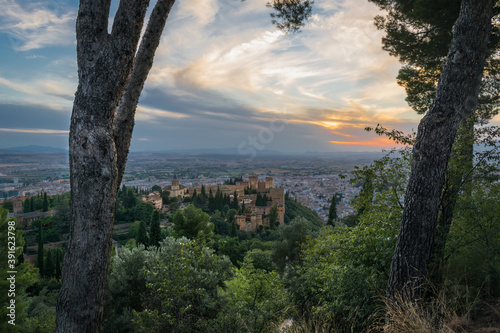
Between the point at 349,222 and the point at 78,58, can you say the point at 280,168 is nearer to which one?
the point at 349,222

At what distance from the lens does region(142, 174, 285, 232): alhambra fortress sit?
113ft

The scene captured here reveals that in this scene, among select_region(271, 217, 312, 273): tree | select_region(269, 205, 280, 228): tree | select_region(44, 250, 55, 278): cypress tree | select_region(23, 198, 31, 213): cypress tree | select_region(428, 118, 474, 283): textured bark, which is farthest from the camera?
select_region(269, 205, 280, 228): tree

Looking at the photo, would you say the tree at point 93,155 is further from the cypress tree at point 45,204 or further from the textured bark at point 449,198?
the cypress tree at point 45,204

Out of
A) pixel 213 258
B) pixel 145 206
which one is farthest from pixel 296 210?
pixel 213 258

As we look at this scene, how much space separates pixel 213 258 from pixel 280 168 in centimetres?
6888

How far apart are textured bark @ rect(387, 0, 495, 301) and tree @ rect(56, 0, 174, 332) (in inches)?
110

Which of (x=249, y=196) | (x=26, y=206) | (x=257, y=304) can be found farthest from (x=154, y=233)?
(x=249, y=196)

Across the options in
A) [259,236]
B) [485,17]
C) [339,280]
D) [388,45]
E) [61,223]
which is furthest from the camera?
[259,236]

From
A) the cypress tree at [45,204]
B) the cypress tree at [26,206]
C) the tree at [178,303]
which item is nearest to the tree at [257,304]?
the tree at [178,303]

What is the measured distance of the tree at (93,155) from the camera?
185 centimetres

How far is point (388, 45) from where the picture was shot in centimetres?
603

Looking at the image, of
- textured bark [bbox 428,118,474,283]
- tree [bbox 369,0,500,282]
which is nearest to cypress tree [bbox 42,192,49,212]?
tree [bbox 369,0,500,282]

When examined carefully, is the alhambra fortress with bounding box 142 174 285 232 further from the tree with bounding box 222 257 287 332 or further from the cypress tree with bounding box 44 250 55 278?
the tree with bounding box 222 257 287 332

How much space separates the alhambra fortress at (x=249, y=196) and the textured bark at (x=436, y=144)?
30.2 meters
